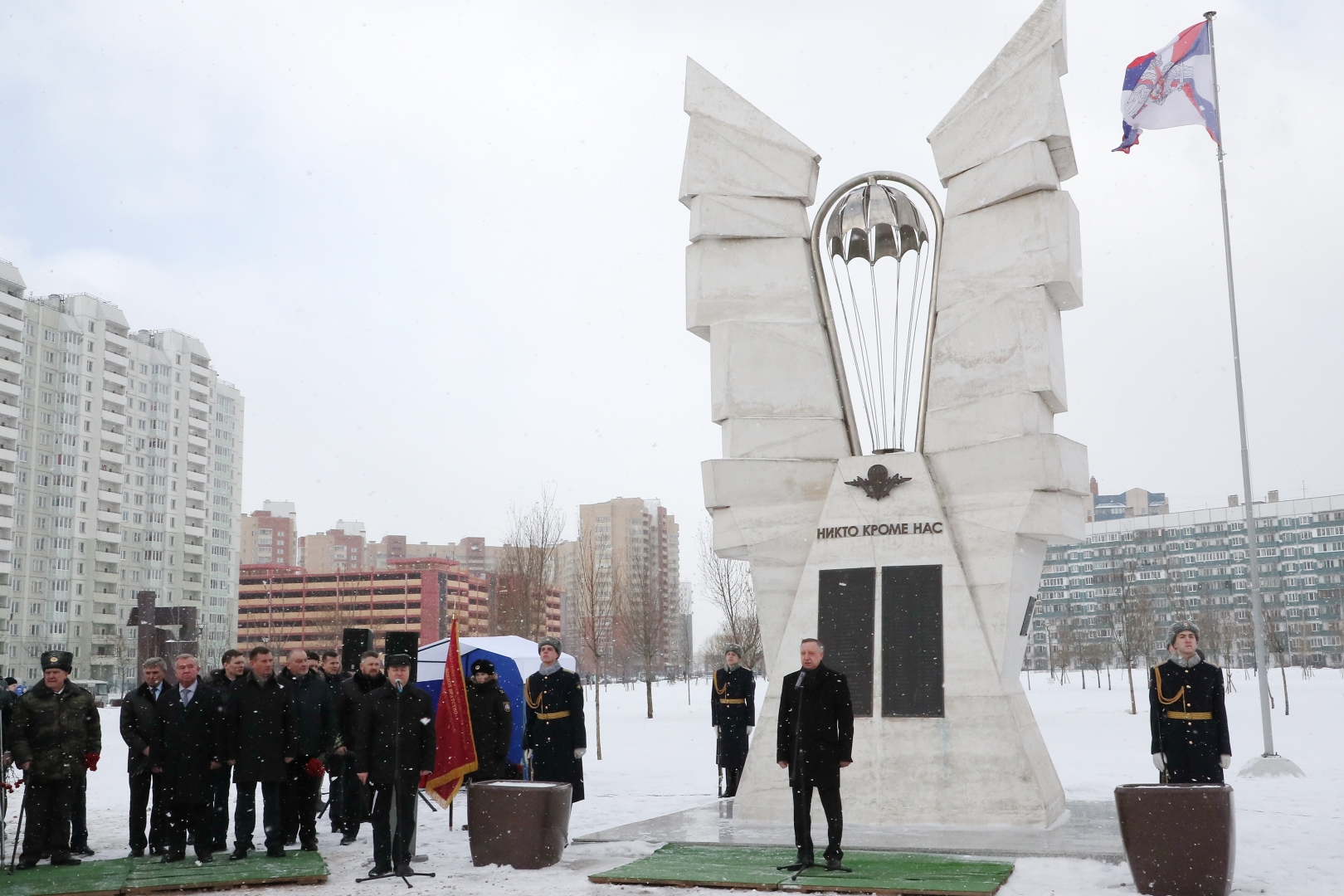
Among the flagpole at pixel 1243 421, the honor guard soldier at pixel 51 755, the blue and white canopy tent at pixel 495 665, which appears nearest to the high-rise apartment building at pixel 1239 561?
the flagpole at pixel 1243 421

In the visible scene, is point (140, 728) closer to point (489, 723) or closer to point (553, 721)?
point (489, 723)

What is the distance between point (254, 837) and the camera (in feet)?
35.3

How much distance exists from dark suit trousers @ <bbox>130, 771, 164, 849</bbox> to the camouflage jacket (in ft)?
1.47

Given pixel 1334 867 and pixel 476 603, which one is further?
pixel 476 603

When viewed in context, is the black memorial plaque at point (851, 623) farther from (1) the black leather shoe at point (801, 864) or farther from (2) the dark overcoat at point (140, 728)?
(2) the dark overcoat at point (140, 728)

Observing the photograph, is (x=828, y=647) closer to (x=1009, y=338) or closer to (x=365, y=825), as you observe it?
(x=1009, y=338)

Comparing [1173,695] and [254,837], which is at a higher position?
[1173,695]

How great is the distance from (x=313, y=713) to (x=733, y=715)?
15.0 feet

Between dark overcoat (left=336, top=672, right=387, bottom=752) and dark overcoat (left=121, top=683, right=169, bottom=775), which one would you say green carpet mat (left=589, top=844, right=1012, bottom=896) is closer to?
dark overcoat (left=336, top=672, right=387, bottom=752)

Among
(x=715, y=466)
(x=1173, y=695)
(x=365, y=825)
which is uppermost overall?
(x=715, y=466)

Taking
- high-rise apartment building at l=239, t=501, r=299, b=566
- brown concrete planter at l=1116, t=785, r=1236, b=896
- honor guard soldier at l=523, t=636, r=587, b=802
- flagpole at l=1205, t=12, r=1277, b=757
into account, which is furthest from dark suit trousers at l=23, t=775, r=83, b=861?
high-rise apartment building at l=239, t=501, r=299, b=566

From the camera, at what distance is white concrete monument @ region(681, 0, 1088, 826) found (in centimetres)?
1008

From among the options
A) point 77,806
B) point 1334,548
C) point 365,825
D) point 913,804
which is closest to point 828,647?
point 913,804

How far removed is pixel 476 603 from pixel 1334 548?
79692 millimetres
